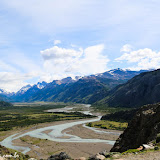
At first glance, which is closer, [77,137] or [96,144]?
[96,144]

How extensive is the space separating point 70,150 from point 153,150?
5108 cm

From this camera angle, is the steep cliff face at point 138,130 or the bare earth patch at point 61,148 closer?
the steep cliff face at point 138,130

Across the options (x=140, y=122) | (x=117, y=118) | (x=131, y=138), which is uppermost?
(x=140, y=122)

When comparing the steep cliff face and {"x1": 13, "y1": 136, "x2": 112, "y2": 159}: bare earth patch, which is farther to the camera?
{"x1": 13, "y1": 136, "x2": 112, "y2": 159}: bare earth patch

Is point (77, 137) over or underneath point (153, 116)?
underneath

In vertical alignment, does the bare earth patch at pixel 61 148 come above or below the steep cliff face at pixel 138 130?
below

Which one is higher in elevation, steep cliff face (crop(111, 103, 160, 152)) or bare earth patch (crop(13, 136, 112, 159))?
steep cliff face (crop(111, 103, 160, 152))

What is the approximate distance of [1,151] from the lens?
46.1 m

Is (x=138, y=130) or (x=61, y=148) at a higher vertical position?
(x=138, y=130)

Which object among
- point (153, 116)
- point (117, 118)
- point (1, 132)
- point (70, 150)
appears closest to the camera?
point (153, 116)

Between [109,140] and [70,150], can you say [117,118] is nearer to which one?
[109,140]

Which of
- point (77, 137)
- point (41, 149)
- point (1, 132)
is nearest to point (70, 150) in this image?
point (41, 149)

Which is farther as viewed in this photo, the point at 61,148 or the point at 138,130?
the point at 61,148

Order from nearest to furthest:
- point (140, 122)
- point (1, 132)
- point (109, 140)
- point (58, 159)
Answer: point (58, 159) < point (140, 122) < point (109, 140) < point (1, 132)
